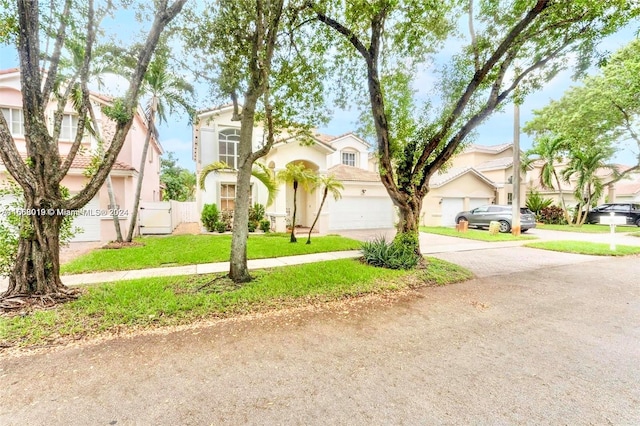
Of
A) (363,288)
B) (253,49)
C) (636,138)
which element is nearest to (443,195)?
(636,138)

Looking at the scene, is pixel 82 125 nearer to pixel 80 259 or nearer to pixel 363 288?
pixel 80 259

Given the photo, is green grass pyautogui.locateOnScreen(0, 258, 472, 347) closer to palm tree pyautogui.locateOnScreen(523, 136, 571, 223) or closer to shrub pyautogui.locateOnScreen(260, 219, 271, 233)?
shrub pyautogui.locateOnScreen(260, 219, 271, 233)

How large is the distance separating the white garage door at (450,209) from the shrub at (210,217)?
653 inches

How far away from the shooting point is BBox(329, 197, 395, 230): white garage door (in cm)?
1778

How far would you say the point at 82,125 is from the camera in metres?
5.86

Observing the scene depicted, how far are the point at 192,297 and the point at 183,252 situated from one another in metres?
4.82

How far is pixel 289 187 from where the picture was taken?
1839 cm

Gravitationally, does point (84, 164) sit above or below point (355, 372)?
above

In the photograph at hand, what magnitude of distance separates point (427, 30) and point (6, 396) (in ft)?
34.8

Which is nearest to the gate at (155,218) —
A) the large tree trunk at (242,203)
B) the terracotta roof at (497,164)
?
the large tree trunk at (242,203)

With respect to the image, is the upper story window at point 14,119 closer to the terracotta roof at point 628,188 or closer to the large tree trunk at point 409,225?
the large tree trunk at point 409,225

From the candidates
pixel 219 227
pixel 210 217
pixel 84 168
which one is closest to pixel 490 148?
pixel 219 227

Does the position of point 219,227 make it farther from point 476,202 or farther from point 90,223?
point 476,202

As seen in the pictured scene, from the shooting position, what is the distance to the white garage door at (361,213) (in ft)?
58.3
